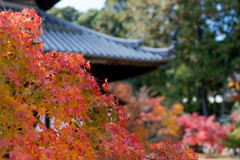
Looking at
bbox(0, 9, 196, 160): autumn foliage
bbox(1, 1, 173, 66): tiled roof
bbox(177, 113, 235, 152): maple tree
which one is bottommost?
bbox(177, 113, 235, 152): maple tree

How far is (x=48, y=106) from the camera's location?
198cm

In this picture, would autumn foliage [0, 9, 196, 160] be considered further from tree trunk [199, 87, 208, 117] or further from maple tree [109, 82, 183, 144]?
tree trunk [199, 87, 208, 117]

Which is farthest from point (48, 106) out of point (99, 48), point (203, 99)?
point (203, 99)

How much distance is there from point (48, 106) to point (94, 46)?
4.11 meters

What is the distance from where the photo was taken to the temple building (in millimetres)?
5532

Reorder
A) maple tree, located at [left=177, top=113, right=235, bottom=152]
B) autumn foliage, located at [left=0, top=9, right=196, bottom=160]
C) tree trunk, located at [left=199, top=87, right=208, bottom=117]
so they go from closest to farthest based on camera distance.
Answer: autumn foliage, located at [left=0, top=9, right=196, bottom=160] < maple tree, located at [left=177, top=113, right=235, bottom=152] < tree trunk, located at [left=199, top=87, right=208, bottom=117]

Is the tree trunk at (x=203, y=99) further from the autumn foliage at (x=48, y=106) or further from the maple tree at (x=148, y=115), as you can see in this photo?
the autumn foliage at (x=48, y=106)

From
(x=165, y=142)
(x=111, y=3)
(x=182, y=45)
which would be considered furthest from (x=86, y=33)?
(x=111, y=3)

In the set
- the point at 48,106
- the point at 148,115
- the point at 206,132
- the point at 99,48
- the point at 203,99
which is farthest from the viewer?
the point at 203,99

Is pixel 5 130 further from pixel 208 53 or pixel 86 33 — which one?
pixel 208 53

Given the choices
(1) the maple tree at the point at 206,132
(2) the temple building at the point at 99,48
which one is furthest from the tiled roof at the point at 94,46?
(1) the maple tree at the point at 206,132

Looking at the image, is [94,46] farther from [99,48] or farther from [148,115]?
[148,115]

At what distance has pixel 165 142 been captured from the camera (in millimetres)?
2744

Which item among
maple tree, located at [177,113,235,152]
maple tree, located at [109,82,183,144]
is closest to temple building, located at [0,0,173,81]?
maple tree, located at [109,82,183,144]
